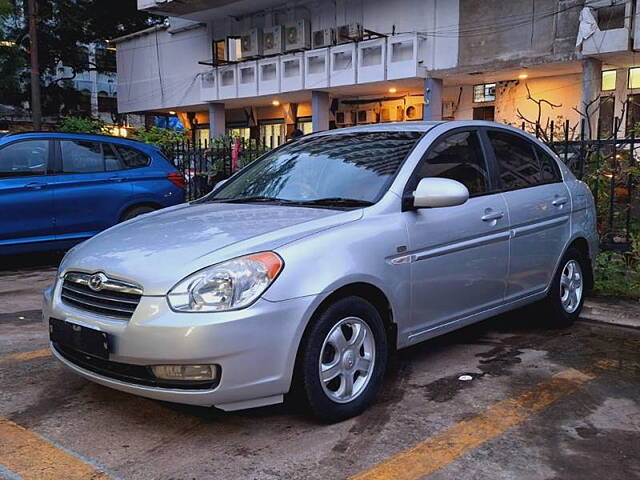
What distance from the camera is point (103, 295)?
3051mm

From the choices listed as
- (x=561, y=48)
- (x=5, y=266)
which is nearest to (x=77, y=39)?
(x=561, y=48)

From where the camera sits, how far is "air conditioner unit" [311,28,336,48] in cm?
2181

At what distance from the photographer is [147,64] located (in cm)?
3009

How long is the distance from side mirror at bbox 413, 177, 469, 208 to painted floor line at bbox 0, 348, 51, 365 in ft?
9.06

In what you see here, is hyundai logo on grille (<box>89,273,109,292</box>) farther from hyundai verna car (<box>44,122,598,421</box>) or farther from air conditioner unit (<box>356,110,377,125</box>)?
air conditioner unit (<box>356,110,377,125</box>)

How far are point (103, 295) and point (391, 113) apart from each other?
69.6 feet

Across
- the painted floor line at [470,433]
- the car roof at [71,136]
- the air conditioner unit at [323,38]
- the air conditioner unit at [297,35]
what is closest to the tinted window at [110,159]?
the car roof at [71,136]

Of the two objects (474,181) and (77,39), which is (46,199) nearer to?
(474,181)

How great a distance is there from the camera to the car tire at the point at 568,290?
4871mm

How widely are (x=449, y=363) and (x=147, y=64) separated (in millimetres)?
29039

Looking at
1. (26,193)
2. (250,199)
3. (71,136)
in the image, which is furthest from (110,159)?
(250,199)

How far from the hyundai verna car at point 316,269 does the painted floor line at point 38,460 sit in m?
0.37

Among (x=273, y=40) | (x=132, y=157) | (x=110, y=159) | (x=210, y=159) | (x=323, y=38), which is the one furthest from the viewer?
(x=273, y=40)

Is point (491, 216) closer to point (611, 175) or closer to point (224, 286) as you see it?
point (224, 286)
